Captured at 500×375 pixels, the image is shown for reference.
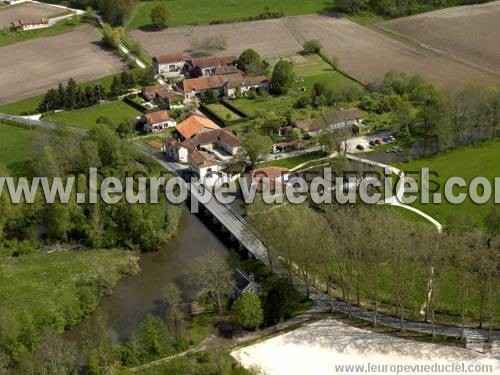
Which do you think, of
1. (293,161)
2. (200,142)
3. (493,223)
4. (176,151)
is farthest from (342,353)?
(200,142)

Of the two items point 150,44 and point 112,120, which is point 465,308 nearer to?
point 112,120

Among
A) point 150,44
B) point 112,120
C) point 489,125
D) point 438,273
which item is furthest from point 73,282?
point 150,44

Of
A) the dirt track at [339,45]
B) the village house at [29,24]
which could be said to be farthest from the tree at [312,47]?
the village house at [29,24]

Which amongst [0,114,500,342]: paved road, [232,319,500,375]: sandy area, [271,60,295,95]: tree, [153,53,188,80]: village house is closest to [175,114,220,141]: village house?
[0,114,500,342]: paved road

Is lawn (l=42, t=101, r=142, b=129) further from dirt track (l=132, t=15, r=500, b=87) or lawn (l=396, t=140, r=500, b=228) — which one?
lawn (l=396, t=140, r=500, b=228)

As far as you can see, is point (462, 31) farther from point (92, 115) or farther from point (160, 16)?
point (92, 115)
